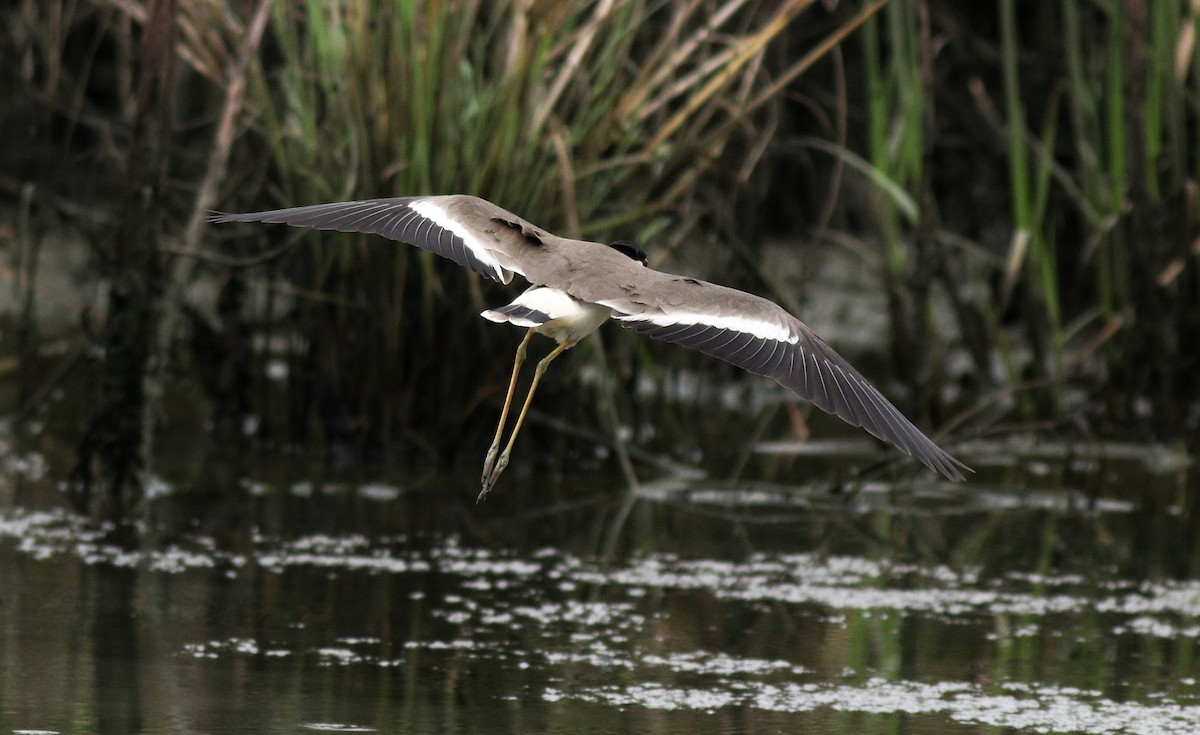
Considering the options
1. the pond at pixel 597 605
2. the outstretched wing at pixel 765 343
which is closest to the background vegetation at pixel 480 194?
the pond at pixel 597 605

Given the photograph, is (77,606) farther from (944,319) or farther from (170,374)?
(944,319)

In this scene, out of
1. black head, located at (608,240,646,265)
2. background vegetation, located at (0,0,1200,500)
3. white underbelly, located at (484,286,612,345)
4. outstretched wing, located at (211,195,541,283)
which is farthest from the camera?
background vegetation, located at (0,0,1200,500)

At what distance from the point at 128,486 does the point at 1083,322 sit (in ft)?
12.8

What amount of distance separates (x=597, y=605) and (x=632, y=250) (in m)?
0.95

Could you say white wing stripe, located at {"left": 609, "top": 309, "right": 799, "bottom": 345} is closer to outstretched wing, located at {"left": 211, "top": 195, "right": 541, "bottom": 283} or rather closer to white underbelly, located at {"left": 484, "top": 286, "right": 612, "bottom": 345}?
white underbelly, located at {"left": 484, "top": 286, "right": 612, "bottom": 345}

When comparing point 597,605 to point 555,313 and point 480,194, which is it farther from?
point 480,194

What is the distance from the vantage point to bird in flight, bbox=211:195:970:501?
4000mm

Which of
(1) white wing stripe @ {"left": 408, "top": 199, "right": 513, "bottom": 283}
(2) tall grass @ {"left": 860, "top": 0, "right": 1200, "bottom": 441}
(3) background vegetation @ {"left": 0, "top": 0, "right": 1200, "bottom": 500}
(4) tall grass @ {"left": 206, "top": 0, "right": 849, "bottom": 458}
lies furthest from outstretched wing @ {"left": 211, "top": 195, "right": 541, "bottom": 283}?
(2) tall grass @ {"left": 860, "top": 0, "right": 1200, "bottom": 441}

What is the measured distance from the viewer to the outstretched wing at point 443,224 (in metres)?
4.39

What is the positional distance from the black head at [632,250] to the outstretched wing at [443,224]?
289mm

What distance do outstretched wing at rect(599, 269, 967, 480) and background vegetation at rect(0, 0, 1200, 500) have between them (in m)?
1.83

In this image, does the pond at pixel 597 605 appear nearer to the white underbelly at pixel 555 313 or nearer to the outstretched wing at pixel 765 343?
the outstretched wing at pixel 765 343

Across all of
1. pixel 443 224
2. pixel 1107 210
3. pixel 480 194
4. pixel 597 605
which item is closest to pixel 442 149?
pixel 480 194

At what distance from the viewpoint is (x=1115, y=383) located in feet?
24.9
